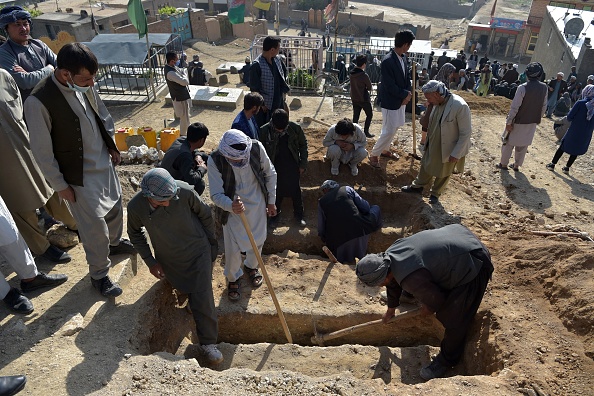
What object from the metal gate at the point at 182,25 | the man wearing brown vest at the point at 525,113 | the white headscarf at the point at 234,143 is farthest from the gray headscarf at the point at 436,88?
the metal gate at the point at 182,25

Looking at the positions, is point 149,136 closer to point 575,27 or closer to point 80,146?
point 80,146

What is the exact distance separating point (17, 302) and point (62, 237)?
106 cm

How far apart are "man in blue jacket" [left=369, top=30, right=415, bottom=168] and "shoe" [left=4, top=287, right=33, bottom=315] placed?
5.19 meters

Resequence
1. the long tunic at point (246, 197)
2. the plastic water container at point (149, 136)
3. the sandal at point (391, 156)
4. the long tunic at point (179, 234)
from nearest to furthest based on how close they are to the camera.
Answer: the long tunic at point (179, 234) < the long tunic at point (246, 197) < the sandal at point (391, 156) < the plastic water container at point (149, 136)

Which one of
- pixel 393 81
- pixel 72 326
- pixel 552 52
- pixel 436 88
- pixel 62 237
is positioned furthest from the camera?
pixel 552 52

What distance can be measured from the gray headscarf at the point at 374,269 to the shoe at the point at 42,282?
2874 millimetres

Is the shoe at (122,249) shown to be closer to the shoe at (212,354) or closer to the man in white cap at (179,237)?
the man in white cap at (179,237)

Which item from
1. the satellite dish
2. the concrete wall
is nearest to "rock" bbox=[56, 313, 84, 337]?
the concrete wall

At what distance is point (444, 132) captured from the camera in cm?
542

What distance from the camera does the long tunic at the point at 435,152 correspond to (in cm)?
544

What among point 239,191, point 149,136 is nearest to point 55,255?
point 239,191

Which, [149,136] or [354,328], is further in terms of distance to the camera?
[149,136]

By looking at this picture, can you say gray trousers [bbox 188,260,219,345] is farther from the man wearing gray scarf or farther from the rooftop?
the rooftop

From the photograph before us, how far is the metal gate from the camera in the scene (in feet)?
80.0
